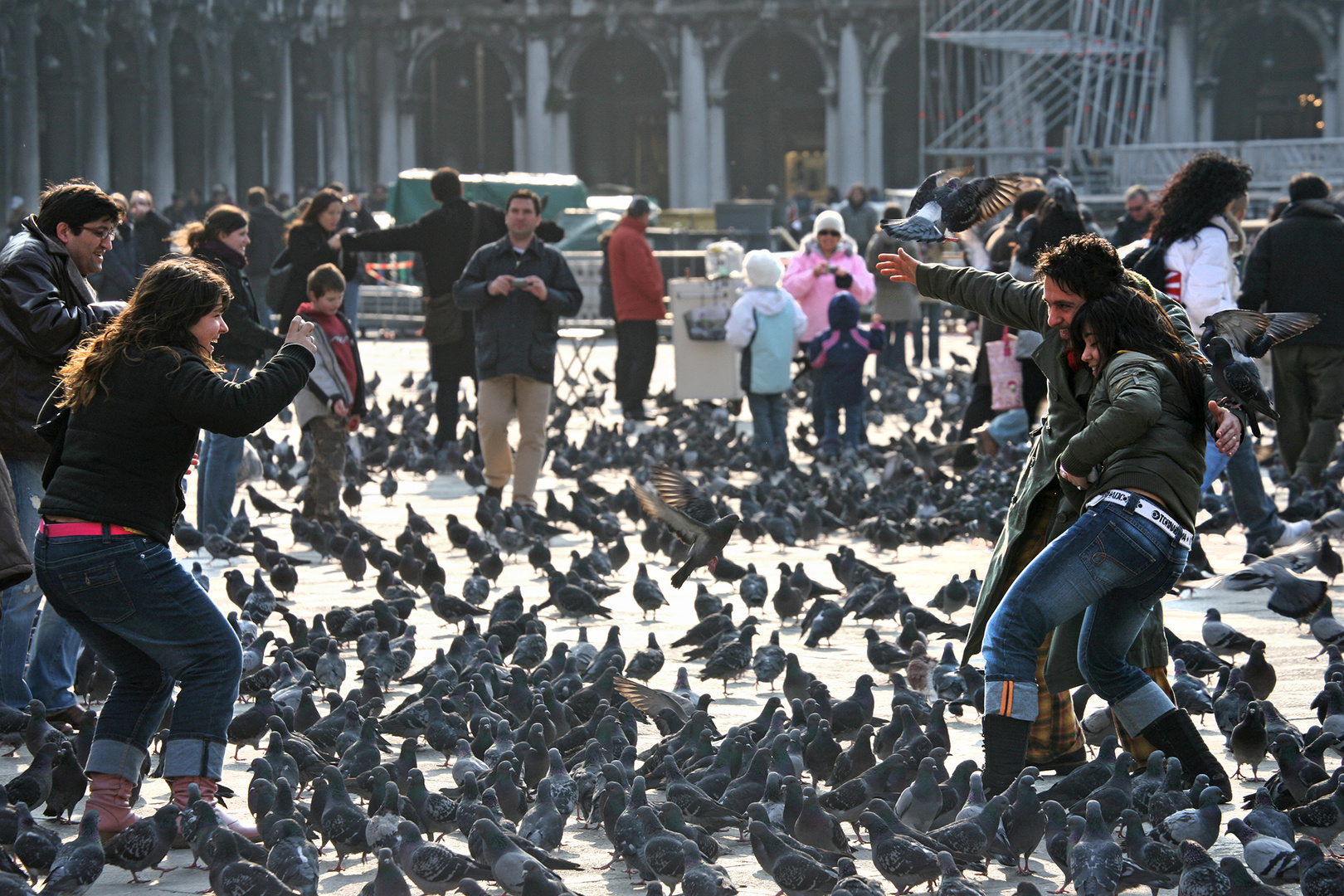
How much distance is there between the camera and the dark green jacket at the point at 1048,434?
15.3ft

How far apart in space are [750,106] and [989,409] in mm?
32438

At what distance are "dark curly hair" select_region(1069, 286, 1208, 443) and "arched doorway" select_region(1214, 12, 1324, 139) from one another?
33.6 metres

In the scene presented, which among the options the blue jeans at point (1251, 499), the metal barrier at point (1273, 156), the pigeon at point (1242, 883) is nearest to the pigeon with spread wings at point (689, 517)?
the pigeon at point (1242, 883)

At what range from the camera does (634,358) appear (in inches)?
580

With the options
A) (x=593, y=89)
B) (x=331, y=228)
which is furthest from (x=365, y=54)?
(x=331, y=228)

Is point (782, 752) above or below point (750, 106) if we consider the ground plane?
below

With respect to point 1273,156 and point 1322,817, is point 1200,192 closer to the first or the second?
point 1322,817

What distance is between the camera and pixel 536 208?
978 cm

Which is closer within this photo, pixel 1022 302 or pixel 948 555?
pixel 1022 302

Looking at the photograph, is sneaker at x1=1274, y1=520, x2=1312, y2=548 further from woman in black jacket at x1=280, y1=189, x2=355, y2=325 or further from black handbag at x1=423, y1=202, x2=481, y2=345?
woman in black jacket at x1=280, y1=189, x2=355, y2=325

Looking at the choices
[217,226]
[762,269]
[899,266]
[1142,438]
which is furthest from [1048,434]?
[762,269]

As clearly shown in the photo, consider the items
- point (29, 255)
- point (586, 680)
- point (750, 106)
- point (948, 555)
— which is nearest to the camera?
point (29, 255)

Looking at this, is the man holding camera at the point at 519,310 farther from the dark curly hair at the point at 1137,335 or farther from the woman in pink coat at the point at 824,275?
the dark curly hair at the point at 1137,335

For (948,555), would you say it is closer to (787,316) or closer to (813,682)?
(787,316)
